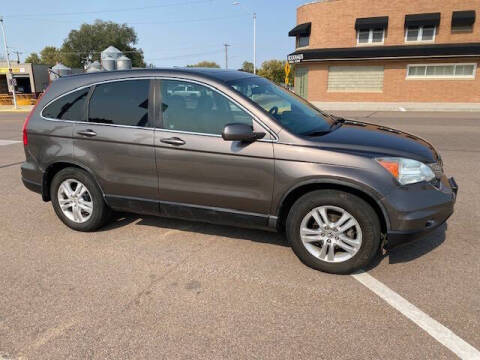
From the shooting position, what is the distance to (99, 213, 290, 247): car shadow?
14.0 feet

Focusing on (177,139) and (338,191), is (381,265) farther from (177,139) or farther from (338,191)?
(177,139)

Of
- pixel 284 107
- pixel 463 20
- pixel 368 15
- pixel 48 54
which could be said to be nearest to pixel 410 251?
pixel 284 107

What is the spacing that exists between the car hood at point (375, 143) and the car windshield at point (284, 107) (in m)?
0.22

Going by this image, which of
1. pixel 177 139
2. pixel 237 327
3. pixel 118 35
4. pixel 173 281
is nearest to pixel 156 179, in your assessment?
pixel 177 139

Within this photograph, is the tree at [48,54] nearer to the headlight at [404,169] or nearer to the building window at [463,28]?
the building window at [463,28]

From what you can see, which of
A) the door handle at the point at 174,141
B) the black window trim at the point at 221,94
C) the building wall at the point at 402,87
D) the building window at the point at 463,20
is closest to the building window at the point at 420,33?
the building window at the point at 463,20

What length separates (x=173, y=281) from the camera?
11.2 feet

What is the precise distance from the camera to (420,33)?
86.3 feet

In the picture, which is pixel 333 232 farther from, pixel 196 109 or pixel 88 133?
pixel 88 133

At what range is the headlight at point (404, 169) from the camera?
3.22m

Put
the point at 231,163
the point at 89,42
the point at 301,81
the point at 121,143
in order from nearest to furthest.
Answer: the point at 231,163 → the point at 121,143 → the point at 301,81 → the point at 89,42

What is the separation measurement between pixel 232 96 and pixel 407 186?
1.78 metres

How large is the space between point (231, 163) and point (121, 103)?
150 centimetres

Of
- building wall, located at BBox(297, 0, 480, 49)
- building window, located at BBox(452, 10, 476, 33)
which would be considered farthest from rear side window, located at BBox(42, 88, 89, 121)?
building window, located at BBox(452, 10, 476, 33)
